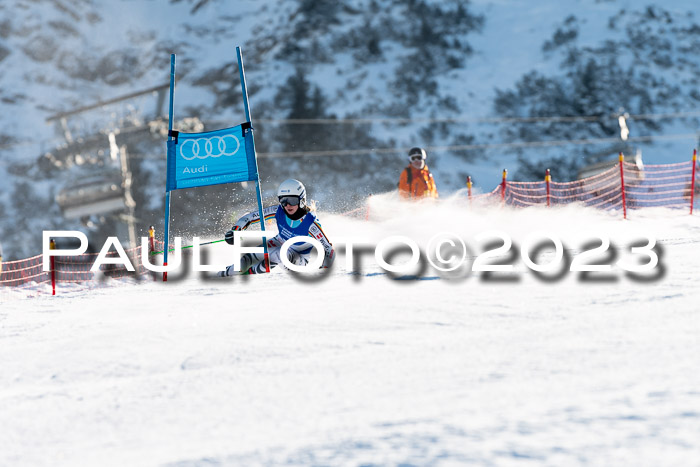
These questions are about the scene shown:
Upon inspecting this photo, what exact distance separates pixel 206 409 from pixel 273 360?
0.82 metres

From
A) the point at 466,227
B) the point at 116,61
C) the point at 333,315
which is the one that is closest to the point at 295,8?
the point at 116,61

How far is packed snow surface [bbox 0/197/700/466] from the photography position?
9.10ft

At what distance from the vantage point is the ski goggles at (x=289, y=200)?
8812mm

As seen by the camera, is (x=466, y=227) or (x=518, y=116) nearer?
(x=466, y=227)

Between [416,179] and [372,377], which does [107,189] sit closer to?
[416,179]

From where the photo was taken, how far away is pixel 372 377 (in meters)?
3.72

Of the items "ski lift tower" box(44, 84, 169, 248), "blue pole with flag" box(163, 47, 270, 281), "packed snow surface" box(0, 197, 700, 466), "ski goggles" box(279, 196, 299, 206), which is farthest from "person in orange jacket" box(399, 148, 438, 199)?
"ski lift tower" box(44, 84, 169, 248)

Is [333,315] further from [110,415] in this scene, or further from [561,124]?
[561,124]

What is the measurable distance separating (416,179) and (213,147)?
6.39m

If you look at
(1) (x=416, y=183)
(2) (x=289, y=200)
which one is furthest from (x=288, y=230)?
(1) (x=416, y=183)

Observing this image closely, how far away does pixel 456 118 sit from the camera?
45.3 metres

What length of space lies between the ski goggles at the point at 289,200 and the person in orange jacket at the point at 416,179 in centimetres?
576

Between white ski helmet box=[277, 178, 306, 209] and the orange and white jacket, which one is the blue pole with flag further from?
the orange and white jacket

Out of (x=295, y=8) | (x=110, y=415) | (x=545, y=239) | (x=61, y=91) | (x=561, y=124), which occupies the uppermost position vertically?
(x=295, y=8)
